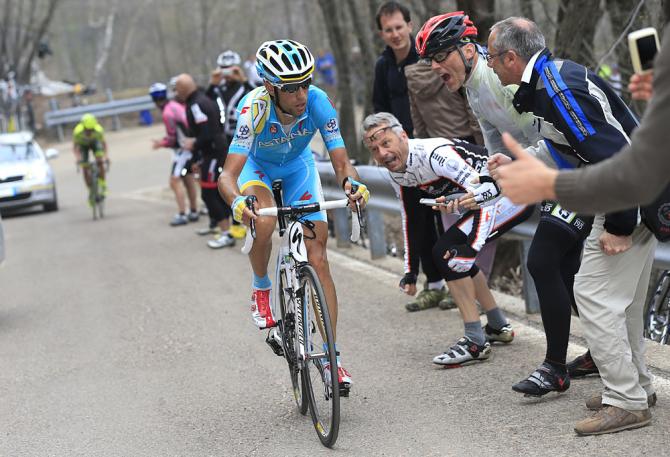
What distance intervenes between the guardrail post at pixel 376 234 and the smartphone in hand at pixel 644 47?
7238 mm

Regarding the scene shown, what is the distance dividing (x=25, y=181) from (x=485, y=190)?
17.2 meters

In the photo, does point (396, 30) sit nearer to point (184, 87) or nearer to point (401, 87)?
point (401, 87)

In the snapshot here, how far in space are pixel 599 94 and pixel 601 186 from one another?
1.67 meters

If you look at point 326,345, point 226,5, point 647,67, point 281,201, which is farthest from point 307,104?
point 226,5

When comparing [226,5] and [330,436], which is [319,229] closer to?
[330,436]

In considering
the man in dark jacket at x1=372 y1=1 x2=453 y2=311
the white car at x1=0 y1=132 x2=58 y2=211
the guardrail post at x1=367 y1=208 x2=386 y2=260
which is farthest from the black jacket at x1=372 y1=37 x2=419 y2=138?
the white car at x1=0 y1=132 x2=58 y2=211

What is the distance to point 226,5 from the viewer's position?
6000 centimetres

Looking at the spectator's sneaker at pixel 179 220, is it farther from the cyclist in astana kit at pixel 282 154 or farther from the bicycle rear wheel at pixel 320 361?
the bicycle rear wheel at pixel 320 361

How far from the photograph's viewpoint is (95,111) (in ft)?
149

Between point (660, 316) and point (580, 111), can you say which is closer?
point (580, 111)

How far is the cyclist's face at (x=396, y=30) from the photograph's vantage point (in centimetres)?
852

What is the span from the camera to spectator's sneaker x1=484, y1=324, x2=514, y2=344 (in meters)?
7.12

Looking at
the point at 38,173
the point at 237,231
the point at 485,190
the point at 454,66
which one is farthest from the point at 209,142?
the point at 38,173

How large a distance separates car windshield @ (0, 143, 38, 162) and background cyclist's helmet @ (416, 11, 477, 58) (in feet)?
58.2
